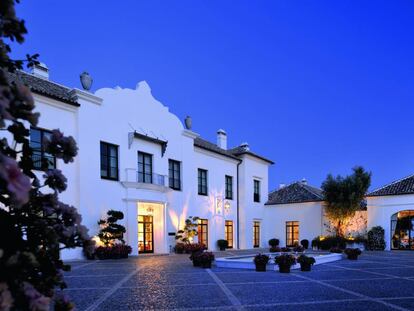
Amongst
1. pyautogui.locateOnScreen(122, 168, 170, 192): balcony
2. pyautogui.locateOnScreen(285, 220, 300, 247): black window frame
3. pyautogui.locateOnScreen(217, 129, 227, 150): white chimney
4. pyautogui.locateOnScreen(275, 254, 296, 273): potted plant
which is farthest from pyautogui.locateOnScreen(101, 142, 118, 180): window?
pyautogui.locateOnScreen(285, 220, 300, 247): black window frame

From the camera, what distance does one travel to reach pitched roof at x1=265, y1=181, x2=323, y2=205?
30.1 meters

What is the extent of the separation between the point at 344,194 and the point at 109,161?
1681 centimetres

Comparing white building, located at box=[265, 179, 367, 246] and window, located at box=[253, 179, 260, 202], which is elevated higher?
window, located at box=[253, 179, 260, 202]

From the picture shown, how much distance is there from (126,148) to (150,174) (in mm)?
2332

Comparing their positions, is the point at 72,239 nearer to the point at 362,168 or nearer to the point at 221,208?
the point at 221,208

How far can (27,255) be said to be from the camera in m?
1.53

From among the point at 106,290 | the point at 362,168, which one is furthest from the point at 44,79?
the point at 362,168

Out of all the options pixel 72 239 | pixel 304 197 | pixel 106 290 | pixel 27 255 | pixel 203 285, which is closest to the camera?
pixel 27 255

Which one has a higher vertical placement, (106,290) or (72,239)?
(72,239)

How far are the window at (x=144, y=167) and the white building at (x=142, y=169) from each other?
0.05 m

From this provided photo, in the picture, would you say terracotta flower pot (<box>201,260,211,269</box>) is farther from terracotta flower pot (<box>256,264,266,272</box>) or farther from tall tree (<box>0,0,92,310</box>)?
tall tree (<box>0,0,92,310</box>)

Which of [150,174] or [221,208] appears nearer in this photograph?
[150,174]

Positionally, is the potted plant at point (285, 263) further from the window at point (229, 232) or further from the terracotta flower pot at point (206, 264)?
the window at point (229, 232)

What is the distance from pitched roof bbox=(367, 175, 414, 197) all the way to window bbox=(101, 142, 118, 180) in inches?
705
